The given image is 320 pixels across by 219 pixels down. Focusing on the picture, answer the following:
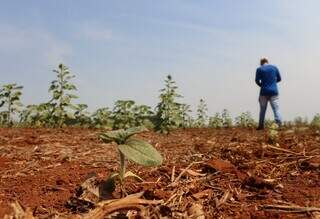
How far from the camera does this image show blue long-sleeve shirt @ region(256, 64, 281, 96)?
13.2m

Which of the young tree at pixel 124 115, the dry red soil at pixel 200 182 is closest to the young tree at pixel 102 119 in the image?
the young tree at pixel 124 115

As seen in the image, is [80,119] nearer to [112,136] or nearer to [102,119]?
[102,119]

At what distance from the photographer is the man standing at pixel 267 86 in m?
13.2

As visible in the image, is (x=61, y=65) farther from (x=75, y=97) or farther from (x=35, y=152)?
(x=35, y=152)

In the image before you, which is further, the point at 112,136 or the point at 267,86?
the point at 267,86

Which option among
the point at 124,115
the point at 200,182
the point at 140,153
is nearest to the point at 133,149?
the point at 140,153

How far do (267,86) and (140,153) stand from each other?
1027 centimetres

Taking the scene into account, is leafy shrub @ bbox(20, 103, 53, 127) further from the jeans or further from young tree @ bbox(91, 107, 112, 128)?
the jeans

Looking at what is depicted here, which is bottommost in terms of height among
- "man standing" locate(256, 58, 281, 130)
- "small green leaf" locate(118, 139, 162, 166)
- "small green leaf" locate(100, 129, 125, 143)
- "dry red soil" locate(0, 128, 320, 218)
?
"dry red soil" locate(0, 128, 320, 218)

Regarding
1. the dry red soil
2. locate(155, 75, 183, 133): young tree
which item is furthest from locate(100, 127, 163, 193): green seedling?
locate(155, 75, 183, 133): young tree

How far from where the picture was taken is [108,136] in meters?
3.42

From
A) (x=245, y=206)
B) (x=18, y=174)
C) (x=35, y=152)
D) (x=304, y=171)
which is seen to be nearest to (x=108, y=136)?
(x=245, y=206)

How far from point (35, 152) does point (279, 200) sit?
297cm

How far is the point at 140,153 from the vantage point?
338cm
